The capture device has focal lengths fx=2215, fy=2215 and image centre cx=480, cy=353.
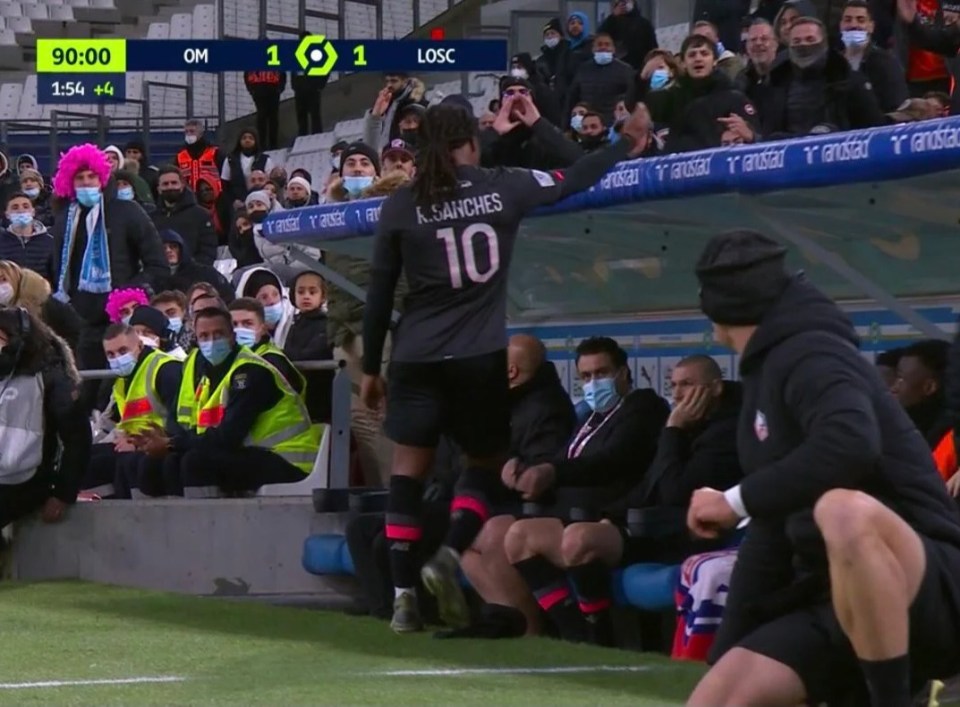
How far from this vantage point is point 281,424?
10.1 metres

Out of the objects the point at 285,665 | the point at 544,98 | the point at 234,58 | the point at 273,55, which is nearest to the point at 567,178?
the point at 285,665

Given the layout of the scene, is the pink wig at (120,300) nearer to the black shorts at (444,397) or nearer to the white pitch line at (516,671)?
the black shorts at (444,397)

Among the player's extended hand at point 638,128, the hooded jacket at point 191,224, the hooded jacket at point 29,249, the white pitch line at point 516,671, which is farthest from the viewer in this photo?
the hooded jacket at point 191,224

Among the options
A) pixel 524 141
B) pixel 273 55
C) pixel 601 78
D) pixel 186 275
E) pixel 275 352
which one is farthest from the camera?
pixel 273 55

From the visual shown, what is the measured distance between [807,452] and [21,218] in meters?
11.3

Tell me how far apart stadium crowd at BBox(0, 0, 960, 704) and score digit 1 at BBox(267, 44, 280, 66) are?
690 centimetres

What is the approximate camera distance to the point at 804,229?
770 centimetres

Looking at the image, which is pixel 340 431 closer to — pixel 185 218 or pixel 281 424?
pixel 281 424

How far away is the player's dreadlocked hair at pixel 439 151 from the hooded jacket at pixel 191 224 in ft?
29.6

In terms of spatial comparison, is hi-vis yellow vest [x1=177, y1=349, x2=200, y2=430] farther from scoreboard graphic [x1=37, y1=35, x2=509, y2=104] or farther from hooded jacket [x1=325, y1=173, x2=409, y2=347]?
scoreboard graphic [x1=37, y1=35, x2=509, y2=104]

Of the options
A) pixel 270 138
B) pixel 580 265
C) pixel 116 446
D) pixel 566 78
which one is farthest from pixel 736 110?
pixel 270 138

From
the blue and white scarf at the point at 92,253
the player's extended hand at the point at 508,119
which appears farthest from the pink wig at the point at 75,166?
the player's extended hand at the point at 508,119

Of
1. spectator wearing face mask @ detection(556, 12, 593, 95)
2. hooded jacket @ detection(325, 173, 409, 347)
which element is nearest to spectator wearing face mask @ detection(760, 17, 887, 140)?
hooded jacket @ detection(325, 173, 409, 347)

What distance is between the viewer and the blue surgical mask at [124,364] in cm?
1155
